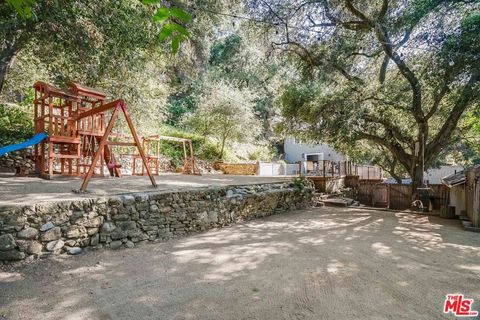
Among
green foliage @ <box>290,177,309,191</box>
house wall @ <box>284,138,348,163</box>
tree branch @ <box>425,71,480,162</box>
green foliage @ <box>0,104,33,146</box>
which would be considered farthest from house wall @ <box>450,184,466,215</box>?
house wall @ <box>284,138,348,163</box>

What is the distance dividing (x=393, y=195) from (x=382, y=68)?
545 centimetres

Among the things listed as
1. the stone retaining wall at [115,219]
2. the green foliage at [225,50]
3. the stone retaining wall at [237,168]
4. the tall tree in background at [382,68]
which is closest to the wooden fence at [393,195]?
the tall tree in background at [382,68]

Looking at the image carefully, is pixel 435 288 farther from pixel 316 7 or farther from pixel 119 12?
pixel 316 7

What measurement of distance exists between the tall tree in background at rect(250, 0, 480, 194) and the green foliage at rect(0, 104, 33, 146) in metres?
9.34

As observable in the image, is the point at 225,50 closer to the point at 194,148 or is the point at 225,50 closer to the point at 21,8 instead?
the point at 194,148

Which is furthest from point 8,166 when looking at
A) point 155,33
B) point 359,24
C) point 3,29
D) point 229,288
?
point 359,24

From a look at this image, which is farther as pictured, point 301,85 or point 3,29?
point 301,85

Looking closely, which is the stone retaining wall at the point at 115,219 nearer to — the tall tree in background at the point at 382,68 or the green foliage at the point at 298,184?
the green foliage at the point at 298,184

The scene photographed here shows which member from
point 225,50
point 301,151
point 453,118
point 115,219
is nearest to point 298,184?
point 453,118

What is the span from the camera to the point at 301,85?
10.6 meters

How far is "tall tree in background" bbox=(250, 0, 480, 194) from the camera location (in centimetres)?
722

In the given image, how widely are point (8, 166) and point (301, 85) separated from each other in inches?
415

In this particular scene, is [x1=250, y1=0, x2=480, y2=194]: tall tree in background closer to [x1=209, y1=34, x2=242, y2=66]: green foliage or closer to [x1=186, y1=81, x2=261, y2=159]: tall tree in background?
Answer: [x1=186, y1=81, x2=261, y2=159]: tall tree in background

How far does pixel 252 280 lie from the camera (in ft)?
11.7
